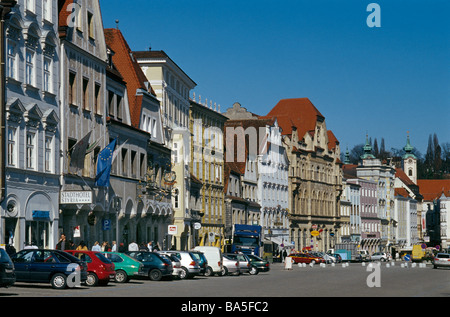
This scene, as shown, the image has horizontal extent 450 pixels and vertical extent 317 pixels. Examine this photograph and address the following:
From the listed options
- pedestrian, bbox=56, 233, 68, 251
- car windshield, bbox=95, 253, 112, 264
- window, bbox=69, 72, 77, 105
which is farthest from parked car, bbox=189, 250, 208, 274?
car windshield, bbox=95, 253, 112, 264

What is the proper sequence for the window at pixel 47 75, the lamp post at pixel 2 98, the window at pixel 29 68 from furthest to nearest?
the window at pixel 47 75 → the window at pixel 29 68 → the lamp post at pixel 2 98

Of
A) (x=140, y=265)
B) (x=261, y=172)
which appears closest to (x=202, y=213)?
(x=261, y=172)

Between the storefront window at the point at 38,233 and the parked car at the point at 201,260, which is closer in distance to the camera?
the storefront window at the point at 38,233

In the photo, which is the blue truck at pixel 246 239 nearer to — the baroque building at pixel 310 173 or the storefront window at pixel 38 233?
the baroque building at pixel 310 173

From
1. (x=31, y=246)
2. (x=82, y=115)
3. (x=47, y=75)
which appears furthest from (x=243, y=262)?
(x=31, y=246)

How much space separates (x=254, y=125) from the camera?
106500 mm

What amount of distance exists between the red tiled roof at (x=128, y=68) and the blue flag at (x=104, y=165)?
33.9 feet

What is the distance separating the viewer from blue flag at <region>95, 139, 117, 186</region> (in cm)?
4784

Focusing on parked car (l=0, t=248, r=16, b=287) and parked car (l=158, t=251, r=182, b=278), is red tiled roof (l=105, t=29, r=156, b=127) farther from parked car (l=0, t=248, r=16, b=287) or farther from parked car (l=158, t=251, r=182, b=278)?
parked car (l=0, t=248, r=16, b=287)

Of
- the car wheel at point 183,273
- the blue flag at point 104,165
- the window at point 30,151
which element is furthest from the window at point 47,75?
the car wheel at point 183,273

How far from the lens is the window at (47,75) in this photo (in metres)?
43.3

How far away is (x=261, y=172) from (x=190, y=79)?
107 ft

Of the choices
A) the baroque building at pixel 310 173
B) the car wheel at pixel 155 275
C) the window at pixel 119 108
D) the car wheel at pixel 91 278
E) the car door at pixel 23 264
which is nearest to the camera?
the car door at pixel 23 264
